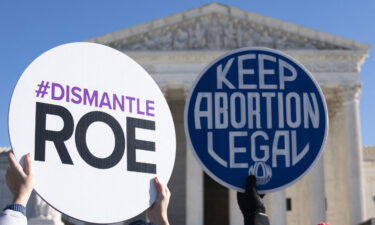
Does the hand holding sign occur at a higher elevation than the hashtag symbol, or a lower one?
lower

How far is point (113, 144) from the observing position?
4.02 meters

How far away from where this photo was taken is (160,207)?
13.5 ft

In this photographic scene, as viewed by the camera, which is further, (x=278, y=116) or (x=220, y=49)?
(x=220, y=49)

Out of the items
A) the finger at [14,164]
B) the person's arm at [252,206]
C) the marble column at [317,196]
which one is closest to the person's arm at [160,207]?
the person's arm at [252,206]

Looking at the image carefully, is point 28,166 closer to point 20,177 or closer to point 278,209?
point 20,177

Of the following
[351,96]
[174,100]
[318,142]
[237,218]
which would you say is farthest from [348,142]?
[318,142]

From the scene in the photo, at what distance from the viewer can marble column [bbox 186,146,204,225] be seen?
49062 mm

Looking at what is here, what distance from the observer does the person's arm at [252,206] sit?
397 cm

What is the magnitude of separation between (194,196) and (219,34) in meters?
11.7

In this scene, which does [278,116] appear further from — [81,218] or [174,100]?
[174,100]

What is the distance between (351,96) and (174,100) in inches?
531

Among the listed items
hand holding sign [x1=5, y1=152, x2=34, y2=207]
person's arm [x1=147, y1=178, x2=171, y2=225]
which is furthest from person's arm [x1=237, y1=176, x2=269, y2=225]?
hand holding sign [x1=5, y1=152, x2=34, y2=207]

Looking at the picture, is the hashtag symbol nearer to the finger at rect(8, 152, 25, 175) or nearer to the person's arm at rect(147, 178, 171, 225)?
the finger at rect(8, 152, 25, 175)

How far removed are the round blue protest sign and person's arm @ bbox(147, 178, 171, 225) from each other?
0.47m
